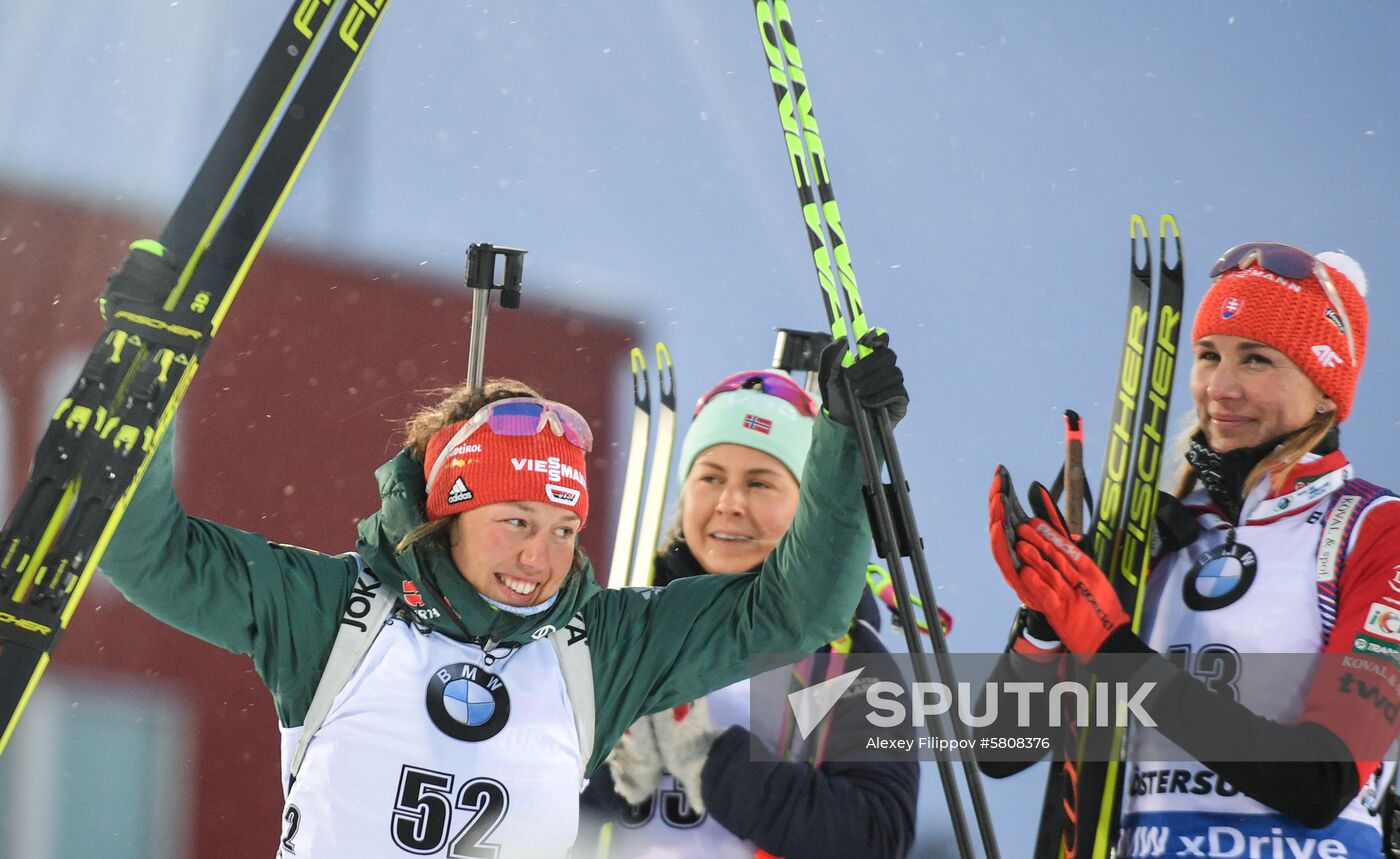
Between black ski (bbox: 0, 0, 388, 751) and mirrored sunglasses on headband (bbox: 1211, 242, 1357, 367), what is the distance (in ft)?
6.30

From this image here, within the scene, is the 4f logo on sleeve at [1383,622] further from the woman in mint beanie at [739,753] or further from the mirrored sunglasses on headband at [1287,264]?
the woman in mint beanie at [739,753]

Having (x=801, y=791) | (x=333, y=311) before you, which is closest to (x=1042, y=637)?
(x=801, y=791)

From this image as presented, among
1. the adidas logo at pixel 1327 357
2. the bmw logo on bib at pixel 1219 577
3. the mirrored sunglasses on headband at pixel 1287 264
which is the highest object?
the mirrored sunglasses on headband at pixel 1287 264

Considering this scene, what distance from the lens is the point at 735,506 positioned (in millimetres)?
3146

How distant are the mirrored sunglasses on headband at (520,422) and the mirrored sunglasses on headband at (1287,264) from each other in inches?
57.5

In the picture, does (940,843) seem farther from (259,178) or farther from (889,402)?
(259,178)

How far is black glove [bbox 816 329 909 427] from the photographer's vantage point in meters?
2.29

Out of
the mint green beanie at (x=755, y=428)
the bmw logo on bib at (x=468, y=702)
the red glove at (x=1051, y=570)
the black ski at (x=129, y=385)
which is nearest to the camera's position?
the black ski at (x=129, y=385)

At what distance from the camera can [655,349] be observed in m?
4.33

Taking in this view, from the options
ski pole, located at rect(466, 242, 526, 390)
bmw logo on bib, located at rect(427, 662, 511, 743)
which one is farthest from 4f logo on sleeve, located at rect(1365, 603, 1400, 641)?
ski pole, located at rect(466, 242, 526, 390)

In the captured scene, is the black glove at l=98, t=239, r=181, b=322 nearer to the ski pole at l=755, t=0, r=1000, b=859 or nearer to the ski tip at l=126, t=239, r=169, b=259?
the ski tip at l=126, t=239, r=169, b=259

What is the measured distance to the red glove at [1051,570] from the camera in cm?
274

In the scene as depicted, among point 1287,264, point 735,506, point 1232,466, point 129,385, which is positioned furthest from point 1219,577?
point 129,385

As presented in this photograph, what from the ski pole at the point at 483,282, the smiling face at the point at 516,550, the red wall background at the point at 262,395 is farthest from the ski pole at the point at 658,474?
the red wall background at the point at 262,395
